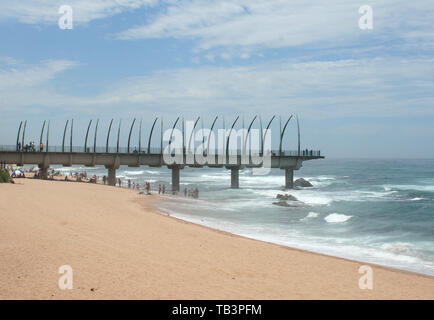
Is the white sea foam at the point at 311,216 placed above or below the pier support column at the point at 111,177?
below

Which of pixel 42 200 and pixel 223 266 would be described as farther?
pixel 42 200

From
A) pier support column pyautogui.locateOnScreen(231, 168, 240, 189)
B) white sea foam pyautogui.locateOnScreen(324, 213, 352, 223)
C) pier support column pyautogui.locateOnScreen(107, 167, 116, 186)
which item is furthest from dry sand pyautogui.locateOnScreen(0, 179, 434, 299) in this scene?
pier support column pyautogui.locateOnScreen(231, 168, 240, 189)

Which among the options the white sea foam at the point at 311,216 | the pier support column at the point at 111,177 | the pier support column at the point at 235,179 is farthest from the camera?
the pier support column at the point at 235,179

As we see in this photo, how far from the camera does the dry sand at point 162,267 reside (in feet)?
32.0

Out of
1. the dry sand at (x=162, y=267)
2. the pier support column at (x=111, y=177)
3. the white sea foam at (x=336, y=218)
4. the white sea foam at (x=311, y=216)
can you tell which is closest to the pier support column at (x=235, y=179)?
the pier support column at (x=111, y=177)

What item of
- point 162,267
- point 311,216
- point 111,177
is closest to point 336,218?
point 311,216

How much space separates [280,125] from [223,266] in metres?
54.3

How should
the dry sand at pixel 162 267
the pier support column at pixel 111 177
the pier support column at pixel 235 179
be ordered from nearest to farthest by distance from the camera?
the dry sand at pixel 162 267 → the pier support column at pixel 111 177 → the pier support column at pixel 235 179

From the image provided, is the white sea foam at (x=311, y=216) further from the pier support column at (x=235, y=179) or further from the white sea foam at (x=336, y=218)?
the pier support column at (x=235, y=179)
